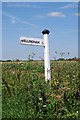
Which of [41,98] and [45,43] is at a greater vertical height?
[45,43]

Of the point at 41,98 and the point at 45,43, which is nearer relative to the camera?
the point at 41,98

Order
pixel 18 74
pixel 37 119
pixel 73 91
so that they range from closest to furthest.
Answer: pixel 37 119
pixel 73 91
pixel 18 74

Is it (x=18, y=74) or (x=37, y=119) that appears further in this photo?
(x=18, y=74)

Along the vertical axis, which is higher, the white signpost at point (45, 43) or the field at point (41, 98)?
the white signpost at point (45, 43)

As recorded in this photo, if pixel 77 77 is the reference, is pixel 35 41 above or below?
above

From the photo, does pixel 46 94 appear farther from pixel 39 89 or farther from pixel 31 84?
pixel 31 84

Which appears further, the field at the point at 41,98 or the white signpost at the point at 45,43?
the white signpost at the point at 45,43

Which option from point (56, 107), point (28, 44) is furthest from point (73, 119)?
point (28, 44)

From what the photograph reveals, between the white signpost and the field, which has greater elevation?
the white signpost

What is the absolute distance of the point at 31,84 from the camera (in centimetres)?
573

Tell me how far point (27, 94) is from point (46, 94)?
11.2 inches

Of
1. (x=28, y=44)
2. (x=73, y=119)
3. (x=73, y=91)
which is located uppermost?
(x=28, y=44)

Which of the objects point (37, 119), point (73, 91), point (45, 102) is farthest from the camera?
point (73, 91)

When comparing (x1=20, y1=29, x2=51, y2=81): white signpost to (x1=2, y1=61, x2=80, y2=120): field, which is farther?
(x1=20, y1=29, x2=51, y2=81): white signpost
